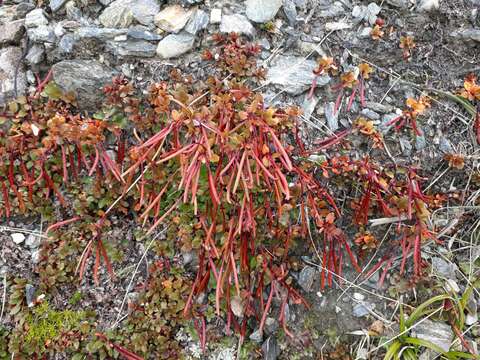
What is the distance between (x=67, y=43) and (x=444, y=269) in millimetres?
3058

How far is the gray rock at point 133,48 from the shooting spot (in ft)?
11.7

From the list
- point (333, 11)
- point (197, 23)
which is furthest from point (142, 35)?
point (333, 11)

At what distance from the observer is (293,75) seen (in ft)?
11.8

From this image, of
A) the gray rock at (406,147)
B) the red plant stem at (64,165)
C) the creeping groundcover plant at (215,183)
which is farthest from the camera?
the gray rock at (406,147)

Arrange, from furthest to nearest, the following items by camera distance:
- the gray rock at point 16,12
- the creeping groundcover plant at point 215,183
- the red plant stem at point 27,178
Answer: the gray rock at point 16,12 < the red plant stem at point 27,178 < the creeping groundcover plant at point 215,183

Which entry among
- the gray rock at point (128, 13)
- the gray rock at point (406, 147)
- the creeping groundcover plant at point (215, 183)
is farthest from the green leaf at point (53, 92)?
the gray rock at point (406, 147)

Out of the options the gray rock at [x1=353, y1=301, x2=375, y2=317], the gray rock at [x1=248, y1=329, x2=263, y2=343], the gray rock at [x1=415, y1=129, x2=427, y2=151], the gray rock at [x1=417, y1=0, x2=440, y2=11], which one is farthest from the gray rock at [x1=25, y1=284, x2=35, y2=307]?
the gray rock at [x1=417, y1=0, x2=440, y2=11]

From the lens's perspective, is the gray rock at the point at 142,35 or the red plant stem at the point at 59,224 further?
the gray rock at the point at 142,35

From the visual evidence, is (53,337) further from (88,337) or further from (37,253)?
(37,253)

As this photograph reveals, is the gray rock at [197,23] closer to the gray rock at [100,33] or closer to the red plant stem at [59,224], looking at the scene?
the gray rock at [100,33]

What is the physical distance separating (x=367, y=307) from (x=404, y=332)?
0.28 m

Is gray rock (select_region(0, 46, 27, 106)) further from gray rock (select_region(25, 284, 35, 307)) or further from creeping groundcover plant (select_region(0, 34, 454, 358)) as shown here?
gray rock (select_region(25, 284, 35, 307))

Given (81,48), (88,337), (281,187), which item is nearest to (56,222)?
(88,337)

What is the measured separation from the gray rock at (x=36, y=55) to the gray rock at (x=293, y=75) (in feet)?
5.39
